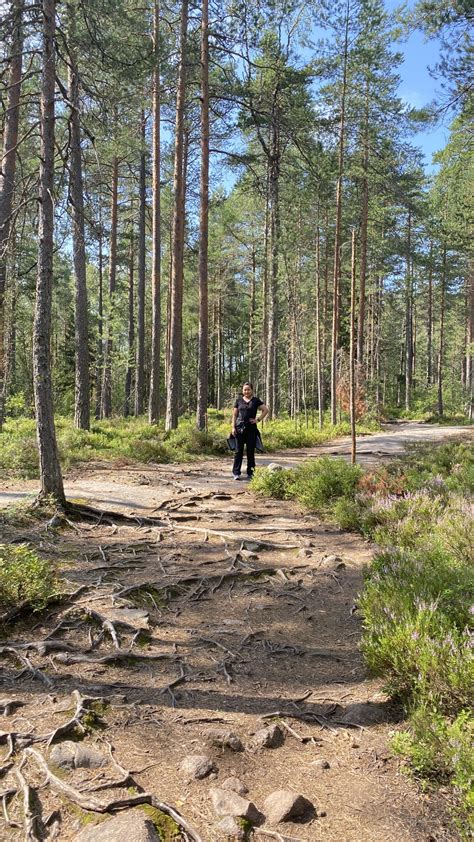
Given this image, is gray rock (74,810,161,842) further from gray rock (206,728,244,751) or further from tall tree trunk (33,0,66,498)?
tall tree trunk (33,0,66,498)

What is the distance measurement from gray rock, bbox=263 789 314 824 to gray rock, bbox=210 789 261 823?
0.20ft

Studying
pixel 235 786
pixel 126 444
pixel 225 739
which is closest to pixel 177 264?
pixel 126 444

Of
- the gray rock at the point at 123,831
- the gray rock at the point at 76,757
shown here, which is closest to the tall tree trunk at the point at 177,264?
the gray rock at the point at 76,757

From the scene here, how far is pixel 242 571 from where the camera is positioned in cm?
544

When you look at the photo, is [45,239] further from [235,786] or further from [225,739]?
[235,786]

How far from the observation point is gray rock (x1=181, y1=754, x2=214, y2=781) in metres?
2.46

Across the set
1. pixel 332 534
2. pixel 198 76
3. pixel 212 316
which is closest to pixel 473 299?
pixel 212 316

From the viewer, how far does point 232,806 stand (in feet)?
7.29

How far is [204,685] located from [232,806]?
1139 mm

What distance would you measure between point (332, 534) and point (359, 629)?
8.54ft

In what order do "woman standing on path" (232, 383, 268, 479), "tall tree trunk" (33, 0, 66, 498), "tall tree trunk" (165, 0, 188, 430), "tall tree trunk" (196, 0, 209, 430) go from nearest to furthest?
1. "tall tree trunk" (33, 0, 66, 498)
2. "woman standing on path" (232, 383, 268, 479)
3. "tall tree trunk" (196, 0, 209, 430)
4. "tall tree trunk" (165, 0, 188, 430)

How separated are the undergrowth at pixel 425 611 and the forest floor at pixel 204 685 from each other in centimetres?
18

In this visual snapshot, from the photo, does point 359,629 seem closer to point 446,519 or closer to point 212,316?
point 446,519

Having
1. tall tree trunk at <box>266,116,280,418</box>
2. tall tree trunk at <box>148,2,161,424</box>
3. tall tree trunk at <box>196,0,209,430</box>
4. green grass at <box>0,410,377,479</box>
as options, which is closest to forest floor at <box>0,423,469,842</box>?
green grass at <box>0,410,377,479</box>
